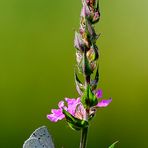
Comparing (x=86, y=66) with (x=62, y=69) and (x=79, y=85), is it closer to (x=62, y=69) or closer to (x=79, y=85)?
(x=79, y=85)

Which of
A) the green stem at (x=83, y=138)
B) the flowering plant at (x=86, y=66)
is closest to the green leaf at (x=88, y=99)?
the flowering plant at (x=86, y=66)

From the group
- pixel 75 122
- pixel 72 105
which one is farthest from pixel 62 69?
pixel 75 122

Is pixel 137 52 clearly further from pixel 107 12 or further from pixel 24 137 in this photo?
pixel 24 137

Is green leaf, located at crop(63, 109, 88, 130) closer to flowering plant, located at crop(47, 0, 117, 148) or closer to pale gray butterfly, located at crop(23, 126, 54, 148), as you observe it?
flowering plant, located at crop(47, 0, 117, 148)

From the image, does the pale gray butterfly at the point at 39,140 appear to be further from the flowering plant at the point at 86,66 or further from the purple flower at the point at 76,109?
the purple flower at the point at 76,109

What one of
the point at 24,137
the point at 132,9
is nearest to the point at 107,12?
the point at 132,9
